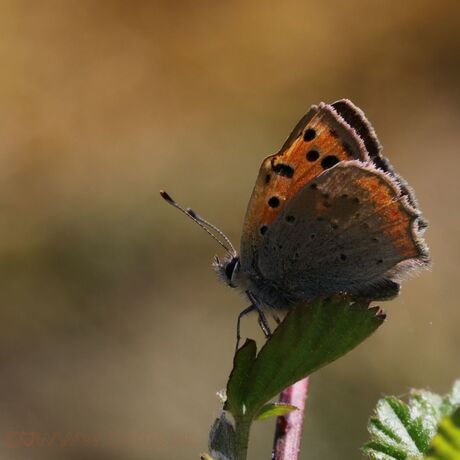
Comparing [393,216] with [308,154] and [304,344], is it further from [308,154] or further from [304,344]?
[304,344]

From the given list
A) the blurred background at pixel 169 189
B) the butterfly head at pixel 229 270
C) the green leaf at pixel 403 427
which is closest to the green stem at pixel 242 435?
the green leaf at pixel 403 427

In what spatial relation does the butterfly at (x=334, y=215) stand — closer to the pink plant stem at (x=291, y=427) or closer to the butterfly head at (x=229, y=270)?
the butterfly head at (x=229, y=270)

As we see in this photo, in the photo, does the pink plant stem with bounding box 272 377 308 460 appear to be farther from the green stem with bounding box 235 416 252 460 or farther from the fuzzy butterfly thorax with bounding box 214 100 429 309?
the fuzzy butterfly thorax with bounding box 214 100 429 309

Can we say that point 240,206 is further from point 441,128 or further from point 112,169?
point 441,128

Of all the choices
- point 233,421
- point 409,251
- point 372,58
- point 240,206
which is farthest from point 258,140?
point 233,421

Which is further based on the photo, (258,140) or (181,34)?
(181,34)

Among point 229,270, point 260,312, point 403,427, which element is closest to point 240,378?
point 403,427

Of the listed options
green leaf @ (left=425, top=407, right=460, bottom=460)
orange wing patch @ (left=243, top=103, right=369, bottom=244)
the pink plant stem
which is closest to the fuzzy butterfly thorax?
orange wing patch @ (left=243, top=103, right=369, bottom=244)
